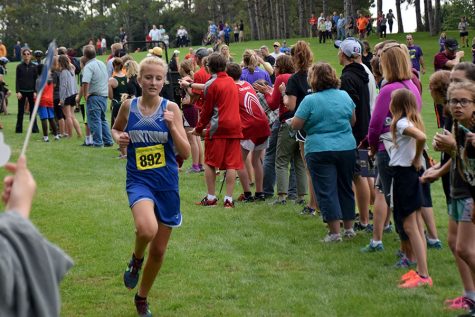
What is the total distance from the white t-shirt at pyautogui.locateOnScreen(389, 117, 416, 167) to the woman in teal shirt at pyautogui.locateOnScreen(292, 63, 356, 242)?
61.9 inches

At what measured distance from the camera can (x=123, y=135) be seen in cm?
691

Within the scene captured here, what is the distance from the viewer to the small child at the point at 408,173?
7.50 meters

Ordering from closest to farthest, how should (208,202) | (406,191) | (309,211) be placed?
(406,191) → (309,211) → (208,202)

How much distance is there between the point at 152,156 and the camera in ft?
22.5

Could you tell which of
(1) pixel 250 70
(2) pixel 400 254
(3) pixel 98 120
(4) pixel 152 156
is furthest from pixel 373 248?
(3) pixel 98 120

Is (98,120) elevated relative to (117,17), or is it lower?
lower

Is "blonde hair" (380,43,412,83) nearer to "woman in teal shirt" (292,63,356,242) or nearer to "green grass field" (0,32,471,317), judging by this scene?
"woman in teal shirt" (292,63,356,242)

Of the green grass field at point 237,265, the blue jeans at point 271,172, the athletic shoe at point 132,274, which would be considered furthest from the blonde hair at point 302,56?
the athletic shoe at point 132,274

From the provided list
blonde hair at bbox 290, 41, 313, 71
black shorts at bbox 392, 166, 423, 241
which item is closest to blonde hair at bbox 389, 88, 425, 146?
black shorts at bbox 392, 166, 423, 241

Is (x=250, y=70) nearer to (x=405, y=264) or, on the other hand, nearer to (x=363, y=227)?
(x=363, y=227)

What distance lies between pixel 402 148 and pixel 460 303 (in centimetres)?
159

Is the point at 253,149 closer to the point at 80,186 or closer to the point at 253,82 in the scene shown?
the point at 253,82

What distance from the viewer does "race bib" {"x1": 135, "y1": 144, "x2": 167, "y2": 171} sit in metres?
6.87

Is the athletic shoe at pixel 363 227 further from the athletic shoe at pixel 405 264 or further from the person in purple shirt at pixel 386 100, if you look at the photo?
the athletic shoe at pixel 405 264
